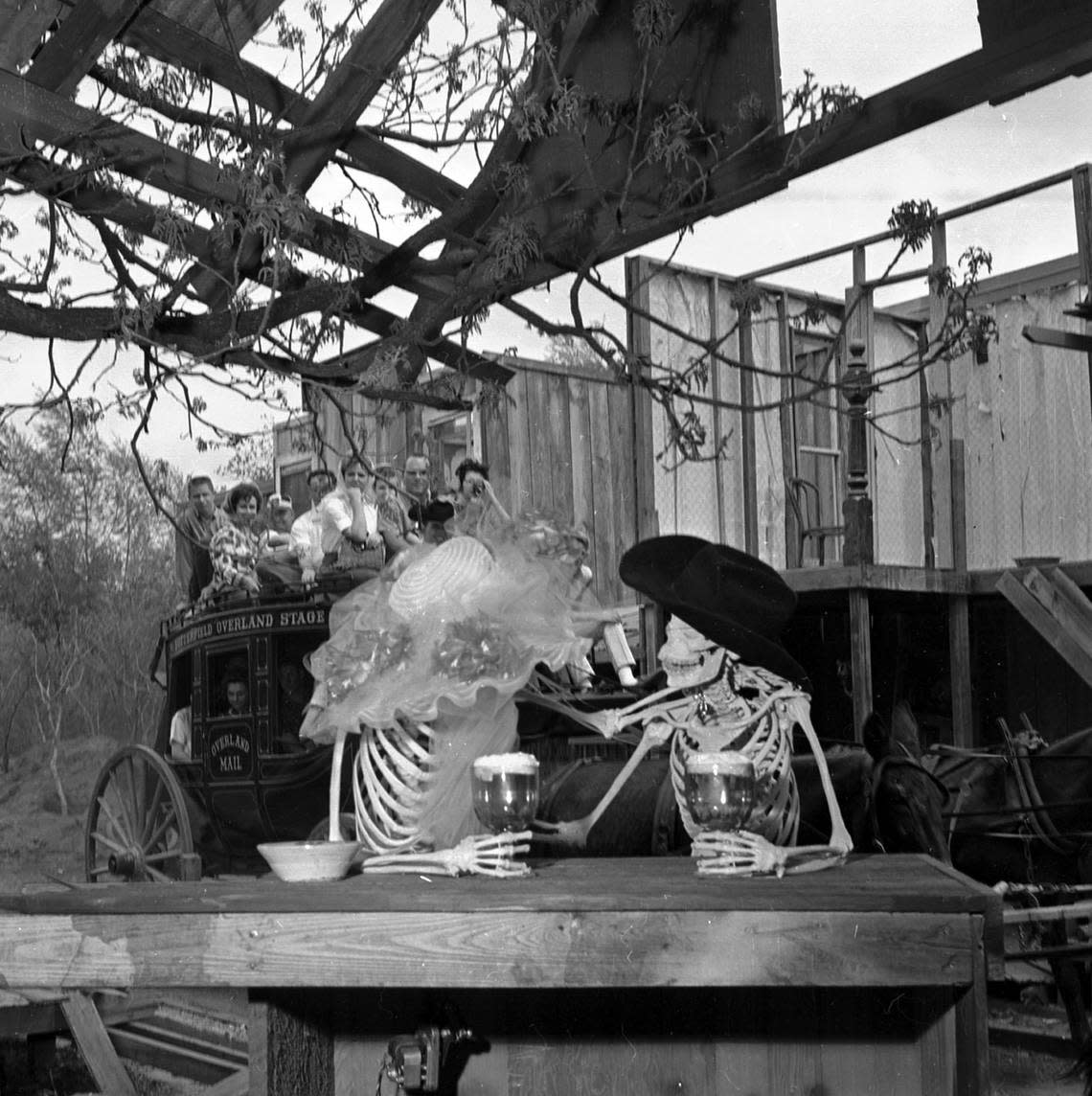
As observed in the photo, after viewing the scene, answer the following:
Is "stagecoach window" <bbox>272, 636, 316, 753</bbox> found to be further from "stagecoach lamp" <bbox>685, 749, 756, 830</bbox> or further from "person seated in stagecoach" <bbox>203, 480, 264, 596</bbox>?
"stagecoach lamp" <bbox>685, 749, 756, 830</bbox>

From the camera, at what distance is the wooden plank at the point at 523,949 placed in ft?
5.15

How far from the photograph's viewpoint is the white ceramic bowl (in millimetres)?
1963

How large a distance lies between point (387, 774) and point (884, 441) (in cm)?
677

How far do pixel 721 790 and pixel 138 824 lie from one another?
16.8 ft

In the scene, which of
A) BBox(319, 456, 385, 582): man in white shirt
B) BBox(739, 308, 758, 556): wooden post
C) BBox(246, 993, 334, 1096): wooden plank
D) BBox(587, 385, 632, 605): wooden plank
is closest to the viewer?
BBox(246, 993, 334, 1096): wooden plank

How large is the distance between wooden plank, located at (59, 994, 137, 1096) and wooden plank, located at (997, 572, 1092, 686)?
446cm

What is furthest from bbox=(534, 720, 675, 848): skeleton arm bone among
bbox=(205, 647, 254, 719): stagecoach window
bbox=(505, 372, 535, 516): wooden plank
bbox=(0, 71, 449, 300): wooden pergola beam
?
→ bbox=(505, 372, 535, 516): wooden plank

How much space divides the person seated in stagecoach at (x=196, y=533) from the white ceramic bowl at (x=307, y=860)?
3.67m

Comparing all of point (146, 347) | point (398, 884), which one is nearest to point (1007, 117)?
point (146, 347)

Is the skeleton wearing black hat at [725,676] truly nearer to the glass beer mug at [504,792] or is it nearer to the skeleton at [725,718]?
the skeleton at [725,718]

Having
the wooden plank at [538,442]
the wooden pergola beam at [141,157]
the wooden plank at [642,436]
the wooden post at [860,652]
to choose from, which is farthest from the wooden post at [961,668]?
the wooden pergola beam at [141,157]

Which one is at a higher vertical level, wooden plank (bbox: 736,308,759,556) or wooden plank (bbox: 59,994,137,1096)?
wooden plank (bbox: 736,308,759,556)

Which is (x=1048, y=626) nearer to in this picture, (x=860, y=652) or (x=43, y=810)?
(x=860, y=652)

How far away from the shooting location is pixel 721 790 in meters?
1.97
